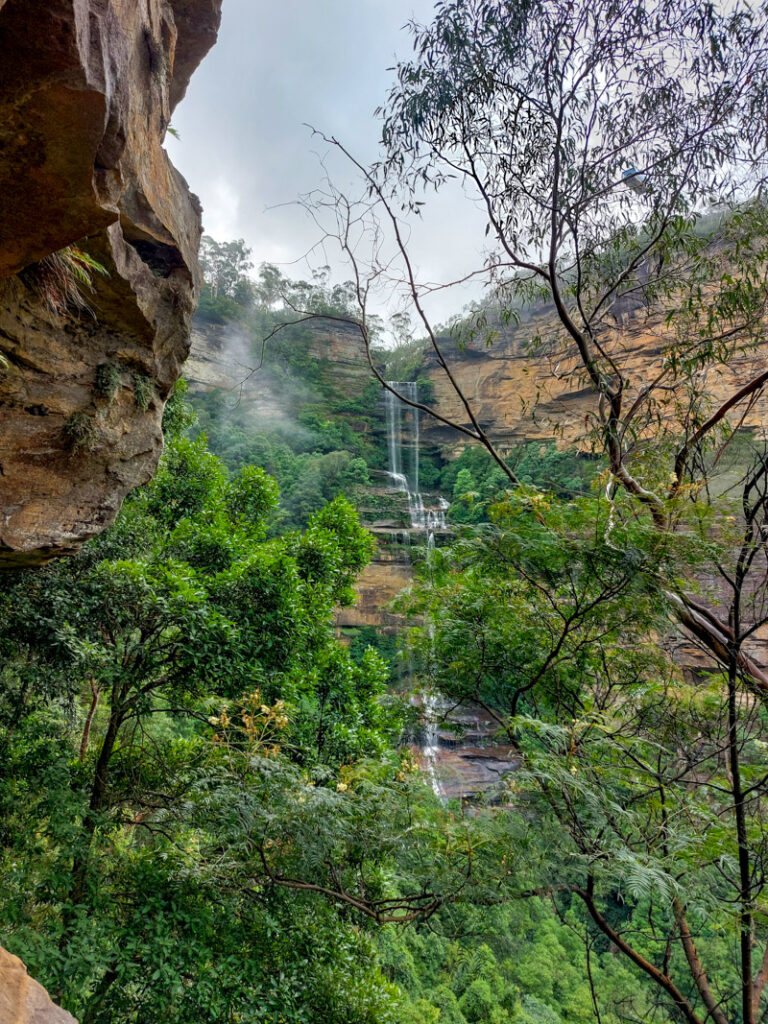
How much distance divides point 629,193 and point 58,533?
4454mm

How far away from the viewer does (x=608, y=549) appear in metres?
2.50

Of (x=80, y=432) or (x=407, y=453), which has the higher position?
(x=407, y=453)

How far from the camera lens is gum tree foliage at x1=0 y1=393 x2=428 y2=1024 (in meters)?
2.81

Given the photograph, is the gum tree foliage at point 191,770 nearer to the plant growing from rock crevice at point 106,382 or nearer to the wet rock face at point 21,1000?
the wet rock face at point 21,1000

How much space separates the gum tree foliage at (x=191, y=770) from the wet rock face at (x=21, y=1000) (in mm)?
1189

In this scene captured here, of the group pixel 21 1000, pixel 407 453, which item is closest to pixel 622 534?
pixel 21 1000

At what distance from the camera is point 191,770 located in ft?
13.2

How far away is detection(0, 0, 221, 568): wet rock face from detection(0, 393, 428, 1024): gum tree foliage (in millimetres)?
1014

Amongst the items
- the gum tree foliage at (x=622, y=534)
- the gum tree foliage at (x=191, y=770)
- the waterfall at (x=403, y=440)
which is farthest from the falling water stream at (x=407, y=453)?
the gum tree foliage at (x=622, y=534)

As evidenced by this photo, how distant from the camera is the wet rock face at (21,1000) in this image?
1.32 metres

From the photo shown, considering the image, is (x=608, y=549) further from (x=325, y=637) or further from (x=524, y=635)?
(x=325, y=637)

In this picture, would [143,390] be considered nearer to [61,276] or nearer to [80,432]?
[80,432]

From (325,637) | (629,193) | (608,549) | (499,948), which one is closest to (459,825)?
(499,948)

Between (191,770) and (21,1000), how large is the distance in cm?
278
